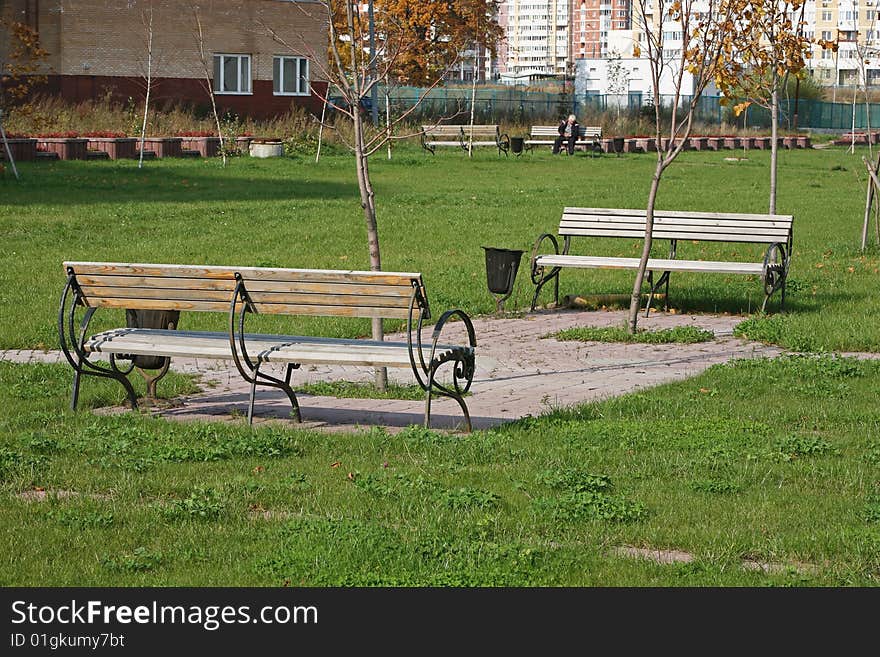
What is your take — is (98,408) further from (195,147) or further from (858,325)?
(195,147)

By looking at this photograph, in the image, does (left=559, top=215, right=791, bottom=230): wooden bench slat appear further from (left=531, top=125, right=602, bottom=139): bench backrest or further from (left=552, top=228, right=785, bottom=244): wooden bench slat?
(left=531, top=125, right=602, bottom=139): bench backrest

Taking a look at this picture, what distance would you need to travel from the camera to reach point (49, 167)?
30875 millimetres

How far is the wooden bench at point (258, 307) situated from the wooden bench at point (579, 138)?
126ft

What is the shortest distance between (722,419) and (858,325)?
4267mm

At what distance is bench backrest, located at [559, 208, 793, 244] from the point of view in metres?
14.2

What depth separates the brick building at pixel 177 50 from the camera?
158ft

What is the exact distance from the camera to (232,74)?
53.3 metres

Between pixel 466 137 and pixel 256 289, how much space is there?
132 ft

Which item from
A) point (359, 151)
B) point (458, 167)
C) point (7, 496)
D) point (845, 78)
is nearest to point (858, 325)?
point (359, 151)

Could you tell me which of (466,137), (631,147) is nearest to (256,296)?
(466,137)

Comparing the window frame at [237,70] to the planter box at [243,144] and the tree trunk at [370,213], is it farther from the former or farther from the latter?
the tree trunk at [370,213]

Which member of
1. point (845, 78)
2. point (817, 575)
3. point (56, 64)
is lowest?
point (817, 575)

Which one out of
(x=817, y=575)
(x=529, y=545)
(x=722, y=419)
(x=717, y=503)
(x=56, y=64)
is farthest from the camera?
(x=56, y=64)

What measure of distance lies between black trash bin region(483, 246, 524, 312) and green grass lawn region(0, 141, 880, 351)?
218 mm
